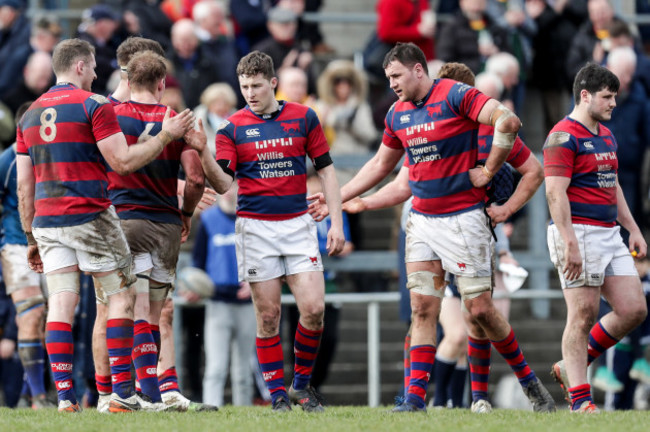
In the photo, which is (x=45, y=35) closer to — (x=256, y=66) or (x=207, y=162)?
(x=256, y=66)

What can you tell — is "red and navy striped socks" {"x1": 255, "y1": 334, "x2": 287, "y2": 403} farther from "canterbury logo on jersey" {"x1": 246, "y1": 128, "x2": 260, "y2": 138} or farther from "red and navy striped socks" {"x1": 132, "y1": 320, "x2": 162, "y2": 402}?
"canterbury logo on jersey" {"x1": 246, "y1": 128, "x2": 260, "y2": 138}

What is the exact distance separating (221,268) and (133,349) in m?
3.68

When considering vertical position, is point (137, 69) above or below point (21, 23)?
below

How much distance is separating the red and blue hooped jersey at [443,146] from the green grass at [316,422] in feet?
5.12

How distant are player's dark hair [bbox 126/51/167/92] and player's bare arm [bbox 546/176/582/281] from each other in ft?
9.72

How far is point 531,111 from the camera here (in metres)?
17.2

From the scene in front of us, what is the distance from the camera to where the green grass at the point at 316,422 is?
7.59 metres

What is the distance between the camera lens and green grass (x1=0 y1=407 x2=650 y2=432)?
759 cm

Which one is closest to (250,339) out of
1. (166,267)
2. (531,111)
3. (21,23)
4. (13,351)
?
(13,351)

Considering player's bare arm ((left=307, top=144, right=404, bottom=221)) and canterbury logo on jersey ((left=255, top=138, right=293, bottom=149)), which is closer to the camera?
canterbury logo on jersey ((left=255, top=138, right=293, bottom=149))

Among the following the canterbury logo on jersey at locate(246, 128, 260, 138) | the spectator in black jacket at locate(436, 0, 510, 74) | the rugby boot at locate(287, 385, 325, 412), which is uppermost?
the spectator in black jacket at locate(436, 0, 510, 74)

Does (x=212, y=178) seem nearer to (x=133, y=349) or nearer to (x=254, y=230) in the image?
(x=254, y=230)

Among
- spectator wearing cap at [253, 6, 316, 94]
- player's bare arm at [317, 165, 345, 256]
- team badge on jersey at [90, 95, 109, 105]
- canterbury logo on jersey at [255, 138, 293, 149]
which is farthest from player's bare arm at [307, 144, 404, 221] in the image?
spectator wearing cap at [253, 6, 316, 94]

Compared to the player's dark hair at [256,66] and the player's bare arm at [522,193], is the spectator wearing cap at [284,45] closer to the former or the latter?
the player's dark hair at [256,66]
